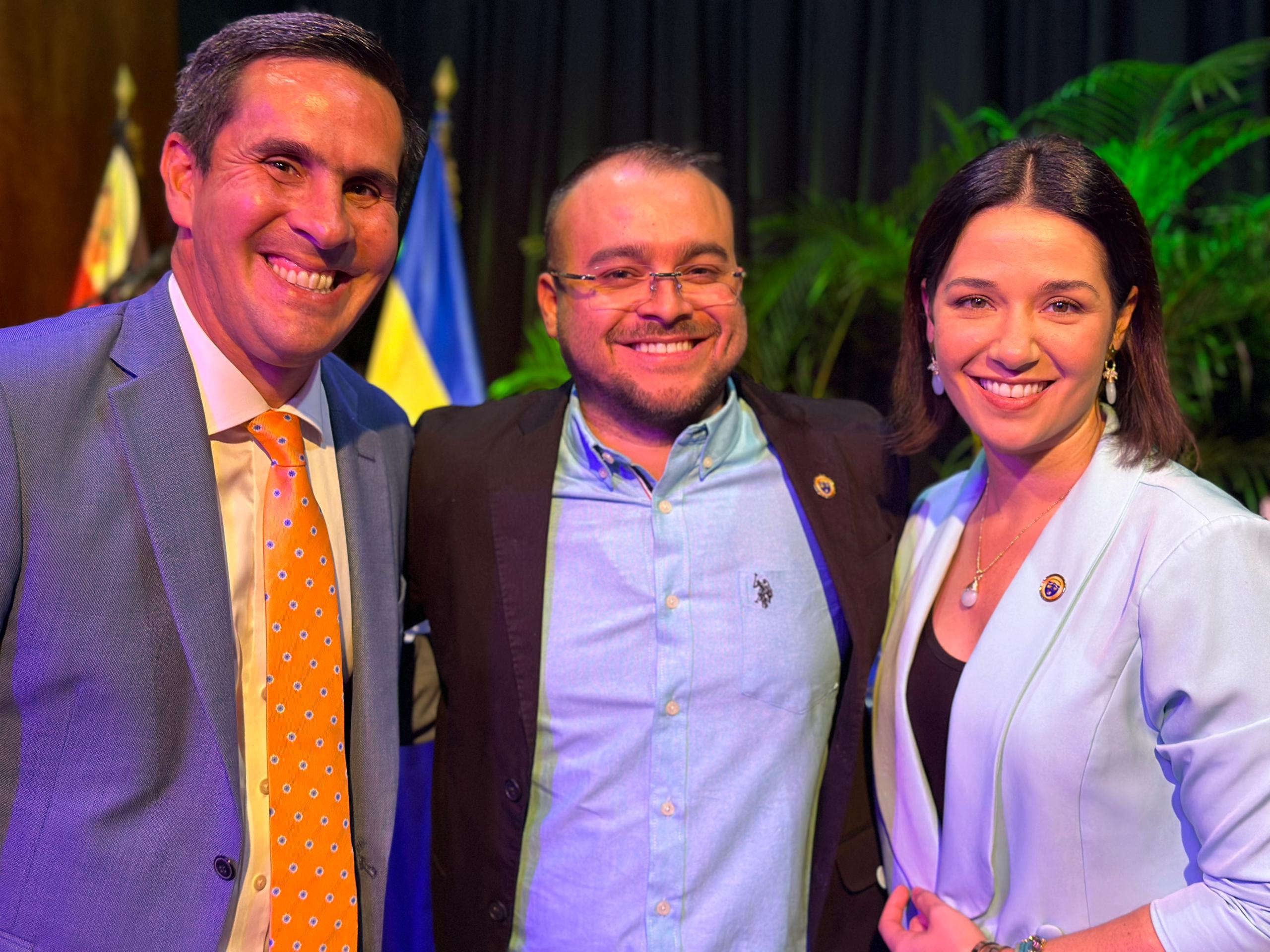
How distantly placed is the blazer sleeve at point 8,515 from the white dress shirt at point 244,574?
23 cm

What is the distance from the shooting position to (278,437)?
1.41m

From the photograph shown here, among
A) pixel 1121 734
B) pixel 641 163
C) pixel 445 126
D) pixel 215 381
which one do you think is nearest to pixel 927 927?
pixel 1121 734

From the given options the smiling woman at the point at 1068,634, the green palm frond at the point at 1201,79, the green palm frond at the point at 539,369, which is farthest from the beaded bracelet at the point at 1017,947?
the green palm frond at the point at 1201,79

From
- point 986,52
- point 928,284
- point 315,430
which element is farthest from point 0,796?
point 986,52

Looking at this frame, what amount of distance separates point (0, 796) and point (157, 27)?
396 centimetres

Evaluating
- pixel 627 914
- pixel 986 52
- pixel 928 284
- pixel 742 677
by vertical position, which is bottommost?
pixel 627 914

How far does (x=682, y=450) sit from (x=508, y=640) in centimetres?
44

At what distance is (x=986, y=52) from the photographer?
361 centimetres

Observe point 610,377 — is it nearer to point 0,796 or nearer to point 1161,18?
point 0,796

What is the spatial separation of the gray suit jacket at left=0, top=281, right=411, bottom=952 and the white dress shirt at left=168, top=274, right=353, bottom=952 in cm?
5

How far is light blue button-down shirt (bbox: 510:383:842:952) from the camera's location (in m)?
1.62

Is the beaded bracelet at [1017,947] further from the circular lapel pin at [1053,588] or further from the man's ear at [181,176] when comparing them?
the man's ear at [181,176]

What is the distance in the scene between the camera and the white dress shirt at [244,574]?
51.7 inches

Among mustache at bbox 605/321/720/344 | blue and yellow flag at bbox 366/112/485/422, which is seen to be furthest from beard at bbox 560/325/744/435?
blue and yellow flag at bbox 366/112/485/422
